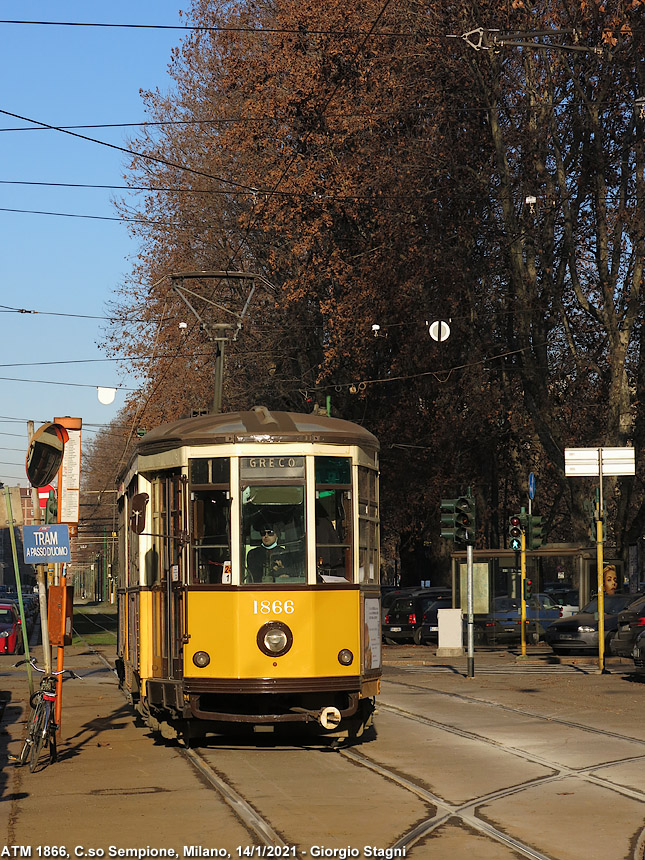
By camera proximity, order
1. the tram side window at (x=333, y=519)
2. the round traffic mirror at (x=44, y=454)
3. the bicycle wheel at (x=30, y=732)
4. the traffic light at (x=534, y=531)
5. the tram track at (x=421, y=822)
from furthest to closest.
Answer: the traffic light at (x=534, y=531) → the round traffic mirror at (x=44, y=454) → the tram side window at (x=333, y=519) → the bicycle wheel at (x=30, y=732) → the tram track at (x=421, y=822)

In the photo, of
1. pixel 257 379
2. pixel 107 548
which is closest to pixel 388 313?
pixel 257 379

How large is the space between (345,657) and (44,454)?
338 centimetres

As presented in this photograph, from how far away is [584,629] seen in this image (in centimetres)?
2934

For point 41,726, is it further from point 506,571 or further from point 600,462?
point 506,571

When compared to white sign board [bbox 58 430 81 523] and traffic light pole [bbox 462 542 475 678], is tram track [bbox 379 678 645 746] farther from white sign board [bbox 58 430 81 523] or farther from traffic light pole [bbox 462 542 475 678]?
white sign board [bbox 58 430 81 523]

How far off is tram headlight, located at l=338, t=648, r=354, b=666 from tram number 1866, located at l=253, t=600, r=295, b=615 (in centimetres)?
60

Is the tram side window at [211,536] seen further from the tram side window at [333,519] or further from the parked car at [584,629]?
the parked car at [584,629]

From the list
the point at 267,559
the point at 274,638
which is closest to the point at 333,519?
the point at 267,559

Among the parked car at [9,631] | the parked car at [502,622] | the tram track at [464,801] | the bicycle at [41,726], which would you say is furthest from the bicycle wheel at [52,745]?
the parked car at [9,631]

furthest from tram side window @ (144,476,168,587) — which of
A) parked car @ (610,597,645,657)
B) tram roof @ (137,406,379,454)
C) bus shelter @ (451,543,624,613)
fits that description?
bus shelter @ (451,543,624,613)

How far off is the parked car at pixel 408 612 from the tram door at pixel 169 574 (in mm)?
24033

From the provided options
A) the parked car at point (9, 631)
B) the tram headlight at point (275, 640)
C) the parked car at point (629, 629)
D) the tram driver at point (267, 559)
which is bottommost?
the parked car at point (9, 631)

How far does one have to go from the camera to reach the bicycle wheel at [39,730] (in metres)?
11.8

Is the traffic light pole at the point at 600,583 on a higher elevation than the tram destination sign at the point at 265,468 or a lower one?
lower
